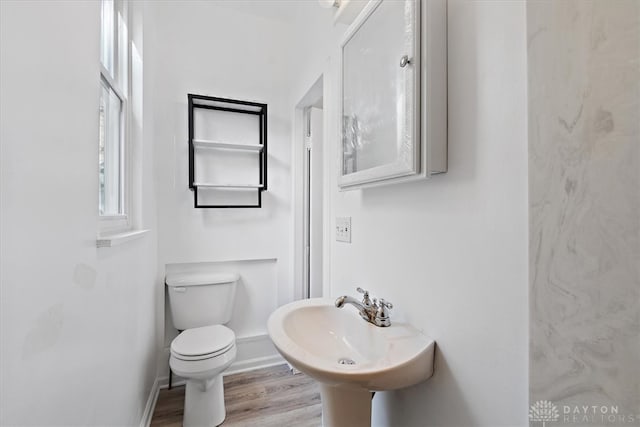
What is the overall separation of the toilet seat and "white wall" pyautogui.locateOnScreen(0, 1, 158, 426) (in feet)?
1.40

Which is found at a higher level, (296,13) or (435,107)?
(296,13)

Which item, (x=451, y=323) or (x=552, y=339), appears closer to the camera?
(x=552, y=339)

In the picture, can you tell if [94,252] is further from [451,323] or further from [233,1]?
[233,1]

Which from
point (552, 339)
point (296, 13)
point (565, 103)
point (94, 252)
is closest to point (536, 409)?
point (552, 339)

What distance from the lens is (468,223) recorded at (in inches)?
28.1

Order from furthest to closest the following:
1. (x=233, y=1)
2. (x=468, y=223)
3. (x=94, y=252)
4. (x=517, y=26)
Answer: (x=233, y=1), (x=94, y=252), (x=468, y=223), (x=517, y=26)

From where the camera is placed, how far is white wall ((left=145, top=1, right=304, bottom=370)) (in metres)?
1.97

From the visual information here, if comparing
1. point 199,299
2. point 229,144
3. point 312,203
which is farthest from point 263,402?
point 229,144

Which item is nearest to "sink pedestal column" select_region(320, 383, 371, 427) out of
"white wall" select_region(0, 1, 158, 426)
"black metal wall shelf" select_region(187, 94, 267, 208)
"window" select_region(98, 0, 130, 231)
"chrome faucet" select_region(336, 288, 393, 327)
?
"chrome faucet" select_region(336, 288, 393, 327)

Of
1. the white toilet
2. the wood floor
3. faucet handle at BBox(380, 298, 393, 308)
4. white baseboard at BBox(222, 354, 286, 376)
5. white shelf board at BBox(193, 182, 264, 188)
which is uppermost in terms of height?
white shelf board at BBox(193, 182, 264, 188)

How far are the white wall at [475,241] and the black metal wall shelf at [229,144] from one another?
140 cm

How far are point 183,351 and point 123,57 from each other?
161 cm

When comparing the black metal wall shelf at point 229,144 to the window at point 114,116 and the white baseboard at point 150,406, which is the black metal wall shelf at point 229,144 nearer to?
the window at point 114,116

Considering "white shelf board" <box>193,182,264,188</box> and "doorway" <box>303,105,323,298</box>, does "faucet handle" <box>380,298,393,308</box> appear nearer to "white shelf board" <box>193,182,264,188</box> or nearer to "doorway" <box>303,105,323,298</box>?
"doorway" <box>303,105,323,298</box>
